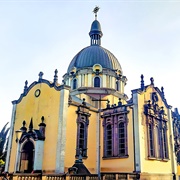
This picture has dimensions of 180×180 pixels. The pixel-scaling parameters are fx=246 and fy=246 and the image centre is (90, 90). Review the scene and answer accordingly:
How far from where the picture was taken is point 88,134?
2294 cm

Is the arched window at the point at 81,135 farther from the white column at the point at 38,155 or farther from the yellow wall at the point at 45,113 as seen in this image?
the white column at the point at 38,155

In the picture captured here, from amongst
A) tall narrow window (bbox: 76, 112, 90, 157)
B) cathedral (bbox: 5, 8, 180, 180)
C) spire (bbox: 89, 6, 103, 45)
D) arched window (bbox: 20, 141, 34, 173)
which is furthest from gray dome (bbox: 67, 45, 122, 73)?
arched window (bbox: 20, 141, 34, 173)

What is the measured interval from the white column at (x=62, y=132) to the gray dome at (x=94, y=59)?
33.4ft

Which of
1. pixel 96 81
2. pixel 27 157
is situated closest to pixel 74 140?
pixel 27 157

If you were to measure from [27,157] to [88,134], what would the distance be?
5.81 meters

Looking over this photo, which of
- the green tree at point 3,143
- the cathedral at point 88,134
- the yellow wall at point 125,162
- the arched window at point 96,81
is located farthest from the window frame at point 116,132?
the green tree at point 3,143

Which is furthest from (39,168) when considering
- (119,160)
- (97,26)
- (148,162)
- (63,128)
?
(97,26)

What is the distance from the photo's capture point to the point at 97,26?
3497cm

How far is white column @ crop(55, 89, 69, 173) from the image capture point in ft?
62.7

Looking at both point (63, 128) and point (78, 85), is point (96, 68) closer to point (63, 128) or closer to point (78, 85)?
point (78, 85)

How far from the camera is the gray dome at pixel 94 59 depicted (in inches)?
1203

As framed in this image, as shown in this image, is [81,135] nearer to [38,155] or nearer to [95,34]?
[38,155]

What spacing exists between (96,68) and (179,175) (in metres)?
15.1

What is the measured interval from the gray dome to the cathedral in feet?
25.4
